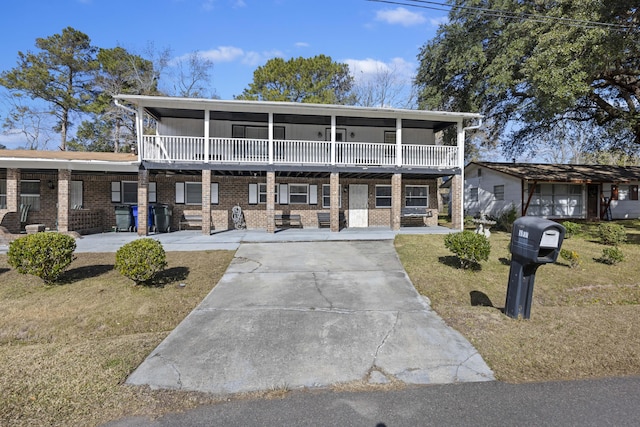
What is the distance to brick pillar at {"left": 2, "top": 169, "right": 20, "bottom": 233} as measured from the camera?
13086mm

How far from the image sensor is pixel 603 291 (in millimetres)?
7121

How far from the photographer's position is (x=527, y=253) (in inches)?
180

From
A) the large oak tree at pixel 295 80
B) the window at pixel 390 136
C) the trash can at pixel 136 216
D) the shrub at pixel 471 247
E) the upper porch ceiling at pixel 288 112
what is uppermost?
the large oak tree at pixel 295 80

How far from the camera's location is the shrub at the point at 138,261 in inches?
252

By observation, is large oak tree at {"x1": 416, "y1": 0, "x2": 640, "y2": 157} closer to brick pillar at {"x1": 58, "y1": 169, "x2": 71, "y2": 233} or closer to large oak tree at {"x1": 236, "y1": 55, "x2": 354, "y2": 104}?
large oak tree at {"x1": 236, "y1": 55, "x2": 354, "y2": 104}

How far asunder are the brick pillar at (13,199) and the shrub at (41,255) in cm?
884

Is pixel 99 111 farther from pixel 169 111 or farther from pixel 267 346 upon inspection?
pixel 267 346

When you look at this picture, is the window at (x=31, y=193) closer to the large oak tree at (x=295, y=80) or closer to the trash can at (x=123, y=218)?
the trash can at (x=123, y=218)

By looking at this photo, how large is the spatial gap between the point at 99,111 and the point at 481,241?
30.4m

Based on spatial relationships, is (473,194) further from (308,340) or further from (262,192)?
(308,340)

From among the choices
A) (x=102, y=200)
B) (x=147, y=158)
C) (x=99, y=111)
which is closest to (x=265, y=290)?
(x=147, y=158)

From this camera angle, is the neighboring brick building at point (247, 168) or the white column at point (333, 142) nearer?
the neighboring brick building at point (247, 168)

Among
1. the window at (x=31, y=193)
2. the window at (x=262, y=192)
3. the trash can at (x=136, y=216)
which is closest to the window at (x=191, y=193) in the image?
the trash can at (x=136, y=216)

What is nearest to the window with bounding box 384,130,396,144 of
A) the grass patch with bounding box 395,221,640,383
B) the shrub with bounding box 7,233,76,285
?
the grass patch with bounding box 395,221,640,383
